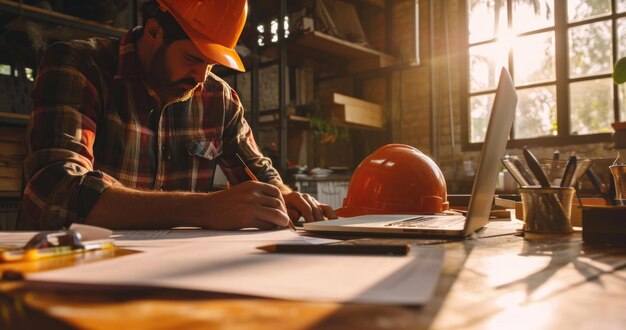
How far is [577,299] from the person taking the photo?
1.04 ft

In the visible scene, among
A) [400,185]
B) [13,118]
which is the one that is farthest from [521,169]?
[13,118]

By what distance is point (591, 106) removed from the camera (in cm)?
368

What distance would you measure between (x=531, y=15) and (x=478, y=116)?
3.21ft

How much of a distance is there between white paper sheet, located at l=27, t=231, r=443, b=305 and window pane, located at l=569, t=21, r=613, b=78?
394 centimetres

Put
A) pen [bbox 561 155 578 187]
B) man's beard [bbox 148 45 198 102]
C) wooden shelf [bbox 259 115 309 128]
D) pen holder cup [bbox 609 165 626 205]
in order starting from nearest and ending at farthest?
1. pen [bbox 561 155 578 187]
2. pen holder cup [bbox 609 165 626 205]
3. man's beard [bbox 148 45 198 102]
4. wooden shelf [bbox 259 115 309 128]

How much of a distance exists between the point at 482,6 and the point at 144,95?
378cm

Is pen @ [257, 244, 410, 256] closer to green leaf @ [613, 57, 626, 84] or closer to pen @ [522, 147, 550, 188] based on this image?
pen @ [522, 147, 550, 188]

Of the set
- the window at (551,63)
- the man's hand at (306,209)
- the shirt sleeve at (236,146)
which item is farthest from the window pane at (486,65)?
the man's hand at (306,209)

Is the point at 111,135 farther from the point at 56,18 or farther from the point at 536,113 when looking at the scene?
the point at 536,113

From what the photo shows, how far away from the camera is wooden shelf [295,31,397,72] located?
3860 millimetres

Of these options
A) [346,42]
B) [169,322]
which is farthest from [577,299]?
[346,42]

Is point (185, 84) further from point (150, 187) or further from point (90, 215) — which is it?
point (90, 215)

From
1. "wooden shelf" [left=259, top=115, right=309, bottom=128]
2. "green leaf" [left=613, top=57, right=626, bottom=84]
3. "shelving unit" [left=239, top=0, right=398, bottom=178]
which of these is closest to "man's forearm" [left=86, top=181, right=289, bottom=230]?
"green leaf" [left=613, top=57, right=626, bottom=84]

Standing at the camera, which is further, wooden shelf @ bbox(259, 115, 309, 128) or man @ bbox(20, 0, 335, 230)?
wooden shelf @ bbox(259, 115, 309, 128)
